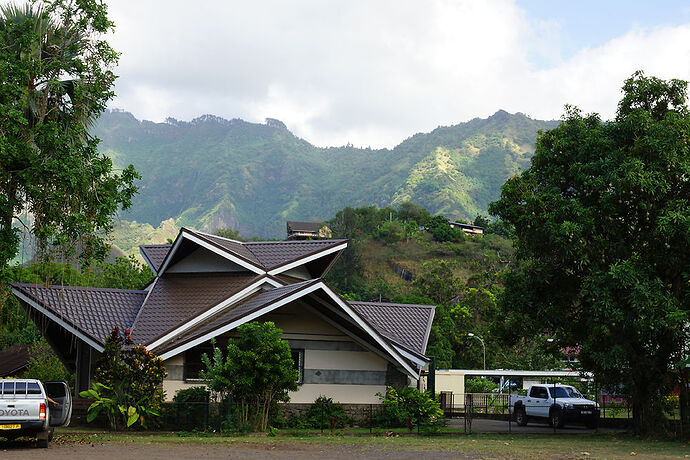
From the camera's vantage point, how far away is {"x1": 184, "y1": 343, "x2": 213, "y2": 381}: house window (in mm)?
26109

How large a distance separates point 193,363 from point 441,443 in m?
9.18

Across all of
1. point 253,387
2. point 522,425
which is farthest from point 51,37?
point 522,425

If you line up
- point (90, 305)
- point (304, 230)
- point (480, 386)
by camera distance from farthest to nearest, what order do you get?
1. point (304, 230)
2. point (480, 386)
3. point (90, 305)

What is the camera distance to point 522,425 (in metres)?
36.0

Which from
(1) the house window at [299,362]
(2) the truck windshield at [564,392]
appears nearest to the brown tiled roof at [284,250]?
(1) the house window at [299,362]

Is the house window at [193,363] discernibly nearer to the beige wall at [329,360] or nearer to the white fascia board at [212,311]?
the white fascia board at [212,311]

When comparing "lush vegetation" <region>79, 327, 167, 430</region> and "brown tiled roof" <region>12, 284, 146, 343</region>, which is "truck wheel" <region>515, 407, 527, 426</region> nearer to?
"brown tiled roof" <region>12, 284, 146, 343</region>

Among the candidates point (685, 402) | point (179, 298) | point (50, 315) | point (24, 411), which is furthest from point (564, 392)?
point (24, 411)

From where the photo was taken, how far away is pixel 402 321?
3316 centimetres

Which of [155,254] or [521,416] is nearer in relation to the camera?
[155,254]

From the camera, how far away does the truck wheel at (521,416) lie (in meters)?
36.2

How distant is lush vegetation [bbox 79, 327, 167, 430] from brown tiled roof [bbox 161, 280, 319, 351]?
50.2 inches

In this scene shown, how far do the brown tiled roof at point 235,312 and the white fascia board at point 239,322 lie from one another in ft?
0.34

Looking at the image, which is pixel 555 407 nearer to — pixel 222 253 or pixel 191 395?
pixel 222 253
